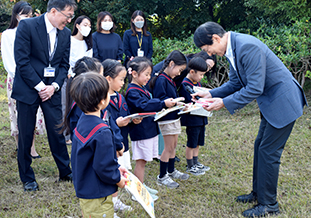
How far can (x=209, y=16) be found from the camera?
10.2m

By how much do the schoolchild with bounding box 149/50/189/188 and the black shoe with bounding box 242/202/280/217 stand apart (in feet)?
3.42

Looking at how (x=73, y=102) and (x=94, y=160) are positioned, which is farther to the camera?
(x=73, y=102)

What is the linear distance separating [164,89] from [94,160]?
1912 mm

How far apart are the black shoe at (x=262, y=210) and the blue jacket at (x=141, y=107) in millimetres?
1351

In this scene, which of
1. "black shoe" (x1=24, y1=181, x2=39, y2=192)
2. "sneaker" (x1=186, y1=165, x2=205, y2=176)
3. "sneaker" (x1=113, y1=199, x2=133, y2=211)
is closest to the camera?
"sneaker" (x1=113, y1=199, x2=133, y2=211)

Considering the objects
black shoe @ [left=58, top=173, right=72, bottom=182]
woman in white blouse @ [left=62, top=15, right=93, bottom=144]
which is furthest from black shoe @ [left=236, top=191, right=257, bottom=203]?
woman in white blouse @ [left=62, top=15, right=93, bottom=144]

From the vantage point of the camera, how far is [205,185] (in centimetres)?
395

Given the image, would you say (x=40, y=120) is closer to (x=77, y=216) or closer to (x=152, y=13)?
(x=77, y=216)

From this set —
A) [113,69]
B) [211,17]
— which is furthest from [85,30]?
[211,17]

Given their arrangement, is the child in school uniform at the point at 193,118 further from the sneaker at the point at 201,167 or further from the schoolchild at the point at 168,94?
the schoolchild at the point at 168,94

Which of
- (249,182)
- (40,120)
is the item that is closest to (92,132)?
(249,182)

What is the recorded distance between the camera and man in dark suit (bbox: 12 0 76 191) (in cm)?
337

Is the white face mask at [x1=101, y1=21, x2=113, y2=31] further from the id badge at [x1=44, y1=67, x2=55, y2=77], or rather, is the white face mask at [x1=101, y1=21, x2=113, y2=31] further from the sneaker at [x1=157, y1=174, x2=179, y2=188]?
Result: the sneaker at [x1=157, y1=174, x2=179, y2=188]

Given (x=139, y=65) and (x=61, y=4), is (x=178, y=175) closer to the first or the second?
(x=139, y=65)
